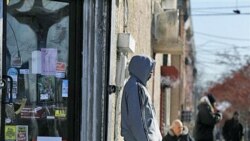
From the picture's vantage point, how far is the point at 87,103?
6906 millimetres

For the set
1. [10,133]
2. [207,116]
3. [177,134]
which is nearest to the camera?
[10,133]

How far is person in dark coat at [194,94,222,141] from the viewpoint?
12359 mm

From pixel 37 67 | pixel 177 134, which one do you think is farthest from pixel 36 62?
pixel 177 134

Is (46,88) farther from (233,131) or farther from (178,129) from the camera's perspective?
(233,131)

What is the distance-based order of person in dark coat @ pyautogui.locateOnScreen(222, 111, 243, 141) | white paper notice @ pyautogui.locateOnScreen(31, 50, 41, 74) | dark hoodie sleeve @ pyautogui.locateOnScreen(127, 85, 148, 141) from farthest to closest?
person in dark coat @ pyautogui.locateOnScreen(222, 111, 243, 141) → white paper notice @ pyautogui.locateOnScreen(31, 50, 41, 74) → dark hoodie sleeve @ pyautogui.locateOnScreen(127, 85, 148, 141)

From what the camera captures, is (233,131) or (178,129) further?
(233,131)

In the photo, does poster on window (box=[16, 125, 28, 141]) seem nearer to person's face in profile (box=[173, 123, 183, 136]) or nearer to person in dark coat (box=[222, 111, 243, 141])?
person's face in profile (box=[173, 123, 183, 136])

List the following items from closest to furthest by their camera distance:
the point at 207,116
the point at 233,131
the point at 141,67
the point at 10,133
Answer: the point at 141,67
the point at 10,133
the point at 207,116
the point at 233,131

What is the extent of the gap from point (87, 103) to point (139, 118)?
1.07 metres

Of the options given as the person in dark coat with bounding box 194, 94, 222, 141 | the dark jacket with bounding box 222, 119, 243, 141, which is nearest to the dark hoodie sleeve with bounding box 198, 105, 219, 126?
the person in dark coat with bounding box 194, 94, 222, 141

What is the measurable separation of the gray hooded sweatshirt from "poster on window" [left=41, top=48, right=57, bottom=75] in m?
1.03

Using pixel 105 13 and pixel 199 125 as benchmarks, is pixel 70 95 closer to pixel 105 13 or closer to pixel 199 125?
pixel 105 13

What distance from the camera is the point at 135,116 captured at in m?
6.00

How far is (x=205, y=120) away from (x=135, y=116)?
→ 6.61m
